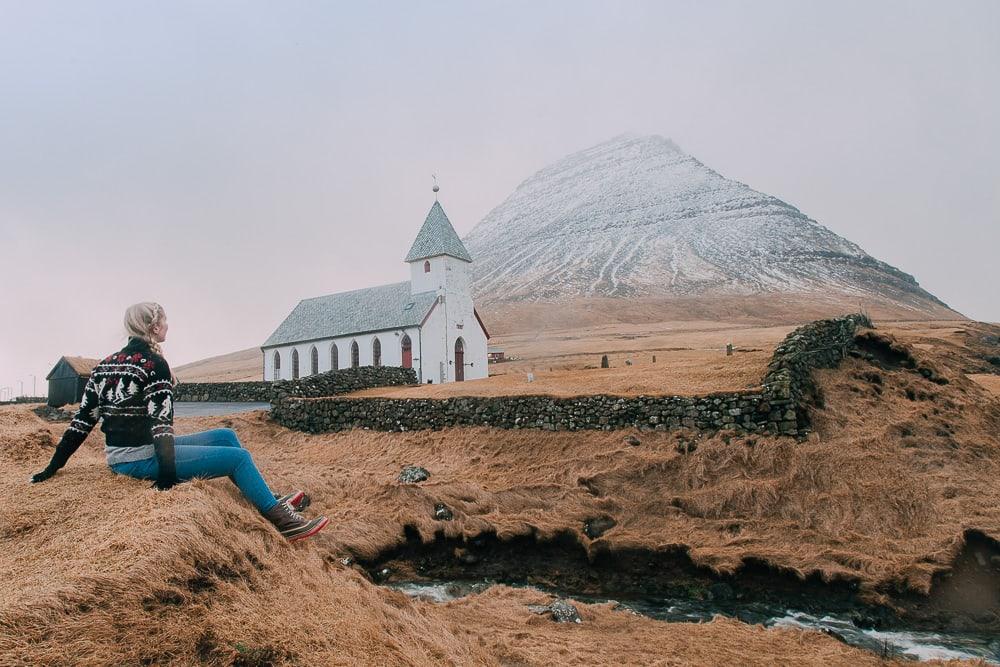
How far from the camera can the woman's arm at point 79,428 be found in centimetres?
637

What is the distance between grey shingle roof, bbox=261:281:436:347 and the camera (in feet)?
152

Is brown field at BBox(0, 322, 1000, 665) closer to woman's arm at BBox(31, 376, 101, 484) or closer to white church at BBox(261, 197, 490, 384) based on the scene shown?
woman's arm at BBox(31, 376, 101, 484)

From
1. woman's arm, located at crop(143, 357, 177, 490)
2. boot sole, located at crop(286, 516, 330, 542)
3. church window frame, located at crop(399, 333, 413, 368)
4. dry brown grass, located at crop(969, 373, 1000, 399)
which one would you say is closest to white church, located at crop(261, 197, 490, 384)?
church window frame, located at crop(399, 333, 413, 368)

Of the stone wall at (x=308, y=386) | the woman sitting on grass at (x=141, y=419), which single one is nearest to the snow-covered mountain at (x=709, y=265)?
Answer: the stone wall at (x=308, y=386)

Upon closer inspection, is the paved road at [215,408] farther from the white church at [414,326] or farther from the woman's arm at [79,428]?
the woman's arm at [79,428]

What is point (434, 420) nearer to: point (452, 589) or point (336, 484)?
point (336, 484)

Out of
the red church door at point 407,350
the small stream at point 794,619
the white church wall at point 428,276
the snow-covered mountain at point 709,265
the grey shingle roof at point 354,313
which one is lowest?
the small stream at point 794,619

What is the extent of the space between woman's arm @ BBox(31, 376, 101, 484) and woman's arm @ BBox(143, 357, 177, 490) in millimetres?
581

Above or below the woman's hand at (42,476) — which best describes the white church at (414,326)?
above

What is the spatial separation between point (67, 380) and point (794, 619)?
1473 inches

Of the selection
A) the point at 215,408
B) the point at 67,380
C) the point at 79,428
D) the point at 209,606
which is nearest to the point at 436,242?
the point at 215,408

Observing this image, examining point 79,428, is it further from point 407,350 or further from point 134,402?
point 407,350

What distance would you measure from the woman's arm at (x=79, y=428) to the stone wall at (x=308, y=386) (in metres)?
14.3

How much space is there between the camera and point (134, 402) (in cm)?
628
